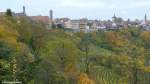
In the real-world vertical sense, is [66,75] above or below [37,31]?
below

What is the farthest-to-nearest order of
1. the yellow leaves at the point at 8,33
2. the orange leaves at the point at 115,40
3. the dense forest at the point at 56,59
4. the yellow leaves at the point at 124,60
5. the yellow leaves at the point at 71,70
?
the orange leaves at the point at 115,40
the yellow leaves at the point at 124,60
the yellow leaves at the point at 71,70
the yellow leaves at the point at 8,33
the dense forest at the point at 56,59

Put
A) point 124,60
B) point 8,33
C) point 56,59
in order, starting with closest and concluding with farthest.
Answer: point 56,59 → point 8,33 → point 124,60

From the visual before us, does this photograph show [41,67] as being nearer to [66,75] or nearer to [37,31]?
[66,75]

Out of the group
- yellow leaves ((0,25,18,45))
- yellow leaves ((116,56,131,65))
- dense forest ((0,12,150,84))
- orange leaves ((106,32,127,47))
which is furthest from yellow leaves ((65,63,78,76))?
orange leaves ((106,32,127,47))

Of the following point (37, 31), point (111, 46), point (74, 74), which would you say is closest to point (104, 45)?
point (111, 46)

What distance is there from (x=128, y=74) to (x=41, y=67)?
68.7 ft

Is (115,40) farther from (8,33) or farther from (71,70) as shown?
(8,33)

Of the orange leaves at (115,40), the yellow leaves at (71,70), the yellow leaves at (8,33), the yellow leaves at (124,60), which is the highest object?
the yellow leaves at (8,33)

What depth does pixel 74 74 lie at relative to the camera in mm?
35969

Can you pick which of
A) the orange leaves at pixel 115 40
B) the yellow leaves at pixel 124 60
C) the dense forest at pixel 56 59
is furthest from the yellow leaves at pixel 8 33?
the orange leaves at pixel 115 40

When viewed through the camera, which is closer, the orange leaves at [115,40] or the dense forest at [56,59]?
the dense forest at [56,59]

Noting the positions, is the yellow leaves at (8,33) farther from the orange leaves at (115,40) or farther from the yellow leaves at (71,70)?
the orange leaves at (115,40)

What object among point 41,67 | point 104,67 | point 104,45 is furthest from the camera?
point 104,45

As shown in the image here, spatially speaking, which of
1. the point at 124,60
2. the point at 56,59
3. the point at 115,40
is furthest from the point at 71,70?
the point at 115,40
